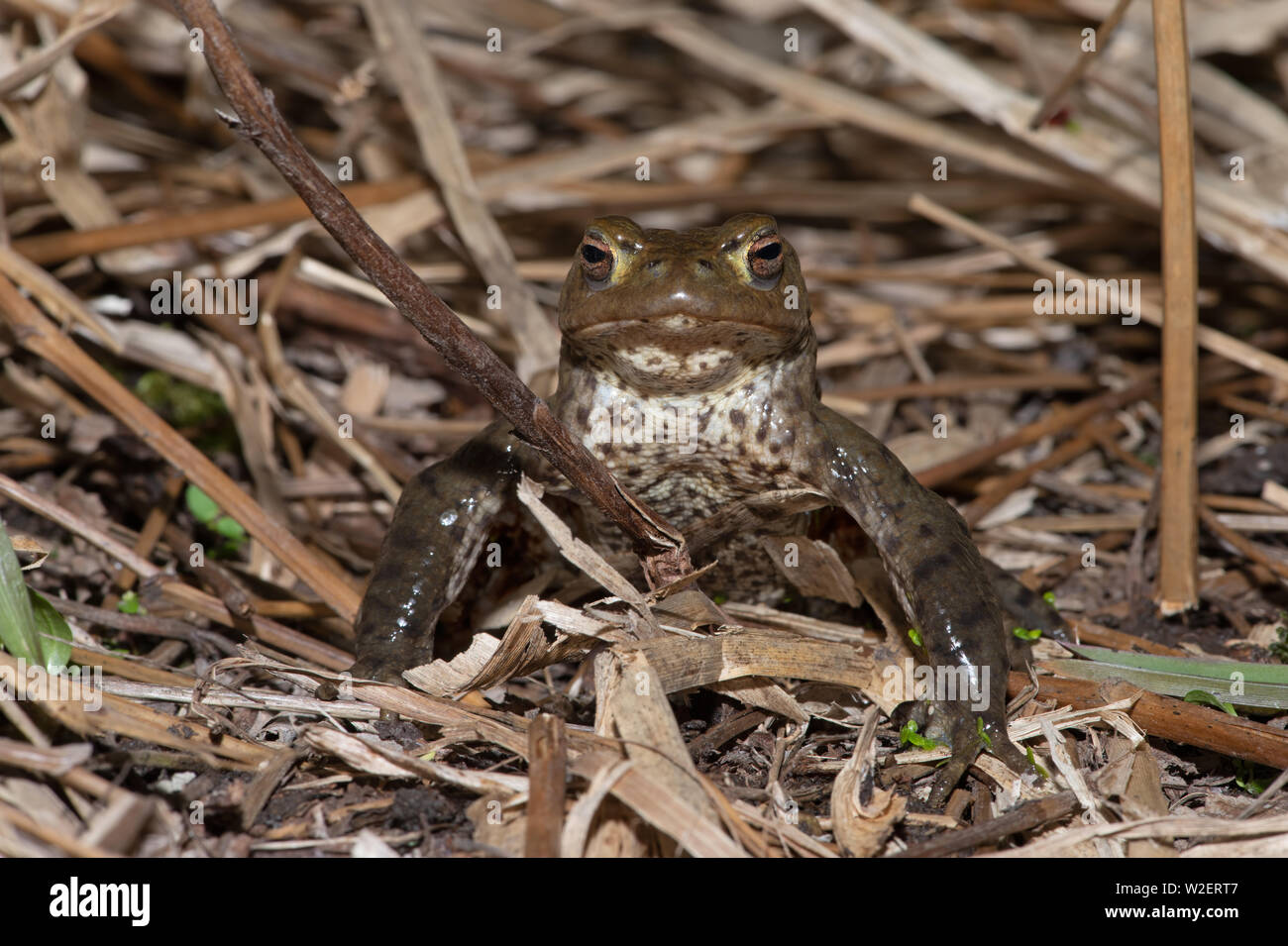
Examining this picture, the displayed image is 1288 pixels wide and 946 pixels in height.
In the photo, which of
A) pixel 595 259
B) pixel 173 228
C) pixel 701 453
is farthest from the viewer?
pixel 173 228

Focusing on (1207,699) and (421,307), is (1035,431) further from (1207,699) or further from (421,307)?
(421,307)

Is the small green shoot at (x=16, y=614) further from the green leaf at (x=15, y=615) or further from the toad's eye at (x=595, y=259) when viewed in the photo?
the toad's eye at (x=595, y=259)

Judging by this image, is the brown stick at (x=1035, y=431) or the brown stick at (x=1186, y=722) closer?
the brown stick at (x=1186, y=722)

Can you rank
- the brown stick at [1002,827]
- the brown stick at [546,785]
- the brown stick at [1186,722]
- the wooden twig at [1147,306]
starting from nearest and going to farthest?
the brown stick at [546,785], the brown stick at [1002,827], the brown stick at [1186,722], the wooden twig at [1147,306]

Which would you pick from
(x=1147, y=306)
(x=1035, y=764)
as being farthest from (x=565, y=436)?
(x=1147, y=306)

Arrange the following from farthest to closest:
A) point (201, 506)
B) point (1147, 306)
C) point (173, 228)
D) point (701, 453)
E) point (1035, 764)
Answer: point (1147, 306), point (173, 228), point (201, 506), point (701, 453), point (1035, 764)

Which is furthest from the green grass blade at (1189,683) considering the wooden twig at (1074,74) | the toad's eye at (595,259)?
the wooden twig at (1074,74)
